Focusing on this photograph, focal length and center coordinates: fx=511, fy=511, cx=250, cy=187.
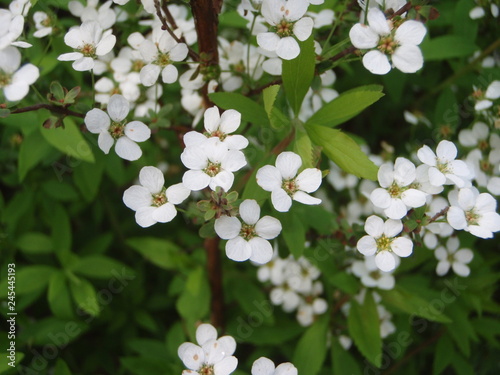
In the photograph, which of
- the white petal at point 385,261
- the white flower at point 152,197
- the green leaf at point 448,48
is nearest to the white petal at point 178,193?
the white flower at point 152,197

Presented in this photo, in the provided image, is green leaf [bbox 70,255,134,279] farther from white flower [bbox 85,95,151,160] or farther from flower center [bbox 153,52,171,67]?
flower center [bbox 153,52,171,67]

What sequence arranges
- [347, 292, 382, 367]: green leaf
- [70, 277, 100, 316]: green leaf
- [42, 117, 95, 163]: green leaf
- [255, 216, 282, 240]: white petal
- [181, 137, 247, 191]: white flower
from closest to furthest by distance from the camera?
[181, 137, 247, 191]: white flower < [255, 216, 282, 240]: white petal < [42, 117, 95, 163]: green leaf < [347, 292, 382, 367]: green leaf < [70, 277, 100, 316]: green leaf

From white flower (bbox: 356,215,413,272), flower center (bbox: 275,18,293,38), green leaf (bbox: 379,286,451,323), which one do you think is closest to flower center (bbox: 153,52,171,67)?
flower center (bbox: 275,18,293,38)

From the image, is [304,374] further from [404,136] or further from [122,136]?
[404,136]

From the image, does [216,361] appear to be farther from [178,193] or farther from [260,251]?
[178,193]

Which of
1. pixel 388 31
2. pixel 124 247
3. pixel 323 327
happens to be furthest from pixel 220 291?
pixel 388 31

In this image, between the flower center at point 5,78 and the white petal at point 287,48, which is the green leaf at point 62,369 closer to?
the flower center at point 5,78
